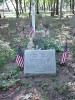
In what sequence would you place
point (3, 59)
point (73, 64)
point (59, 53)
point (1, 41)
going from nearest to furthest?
point (73, 64), point (3, 59), point (59, 53), point (1, 41)

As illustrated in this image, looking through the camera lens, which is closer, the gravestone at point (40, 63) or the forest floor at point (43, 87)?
the forest floor at point (43, 87)

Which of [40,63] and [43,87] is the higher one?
[40,63]

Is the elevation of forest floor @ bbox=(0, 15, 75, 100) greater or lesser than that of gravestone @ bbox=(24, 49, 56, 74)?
lesser

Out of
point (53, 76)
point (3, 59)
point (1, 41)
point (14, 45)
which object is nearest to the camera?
point (53, 76)

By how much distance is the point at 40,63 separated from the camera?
314 inches

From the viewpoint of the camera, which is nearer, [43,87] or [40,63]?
[43,87]

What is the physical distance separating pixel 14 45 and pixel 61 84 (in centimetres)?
617

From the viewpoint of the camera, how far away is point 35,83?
24.2ft

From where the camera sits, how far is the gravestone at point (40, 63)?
7973 mm

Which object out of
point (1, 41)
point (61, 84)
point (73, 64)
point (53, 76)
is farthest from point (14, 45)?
point (61, 84)

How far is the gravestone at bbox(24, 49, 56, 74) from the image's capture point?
7.97 meters

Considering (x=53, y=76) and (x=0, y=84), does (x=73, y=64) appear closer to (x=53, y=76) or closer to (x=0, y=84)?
(x=53, y=76)

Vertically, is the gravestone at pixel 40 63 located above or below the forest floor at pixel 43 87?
above

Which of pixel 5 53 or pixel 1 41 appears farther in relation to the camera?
pixel 1 41
